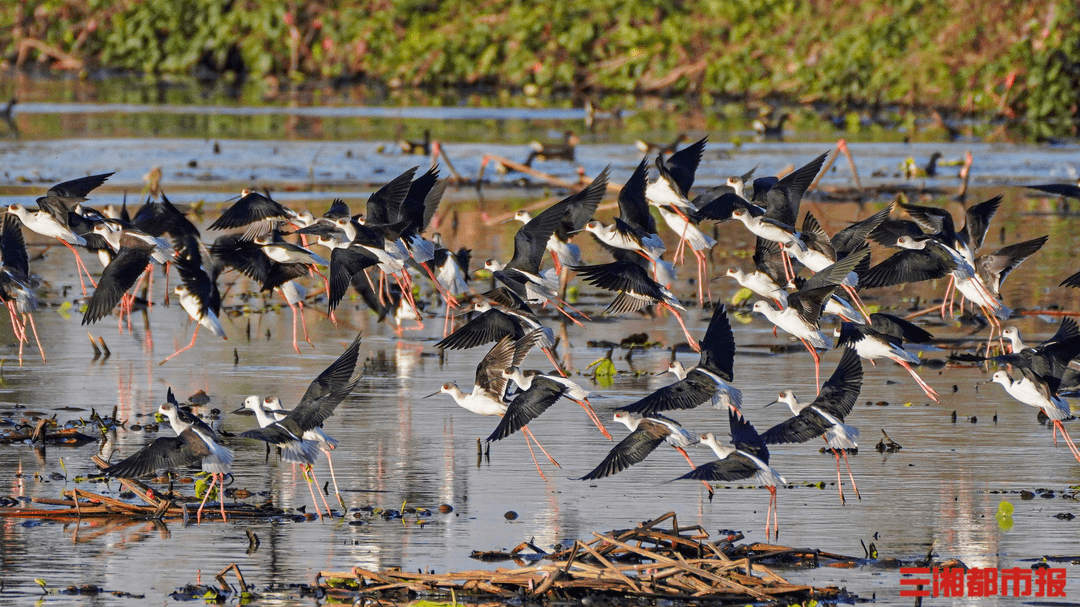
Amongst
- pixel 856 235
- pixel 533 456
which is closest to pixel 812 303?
pixel 856 235

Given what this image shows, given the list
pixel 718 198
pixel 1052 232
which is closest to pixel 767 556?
pixel 718 198

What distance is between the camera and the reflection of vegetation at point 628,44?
111 ft

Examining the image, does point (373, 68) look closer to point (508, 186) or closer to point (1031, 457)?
point (508, 186)

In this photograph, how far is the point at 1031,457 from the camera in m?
8.91

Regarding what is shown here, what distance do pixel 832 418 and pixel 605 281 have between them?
185 cm

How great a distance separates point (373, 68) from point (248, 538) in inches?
1520

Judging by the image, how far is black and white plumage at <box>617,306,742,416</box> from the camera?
8125 millimetres

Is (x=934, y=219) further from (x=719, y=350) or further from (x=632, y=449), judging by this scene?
(x=632, y=449)

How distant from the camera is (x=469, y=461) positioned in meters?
8.80

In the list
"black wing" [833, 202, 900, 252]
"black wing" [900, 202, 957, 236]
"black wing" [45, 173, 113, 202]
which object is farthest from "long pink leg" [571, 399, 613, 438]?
"black wing" [45, 173, 113, 202]

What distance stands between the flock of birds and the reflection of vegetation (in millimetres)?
22065

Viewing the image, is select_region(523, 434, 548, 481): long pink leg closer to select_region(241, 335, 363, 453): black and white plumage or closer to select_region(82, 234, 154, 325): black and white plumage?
select_region(241, 335, 363, 453): black and white plumage

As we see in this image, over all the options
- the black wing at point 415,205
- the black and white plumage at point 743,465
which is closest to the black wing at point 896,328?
the black and white plumage at point 743,465

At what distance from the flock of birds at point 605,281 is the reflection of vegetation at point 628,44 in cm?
2206
